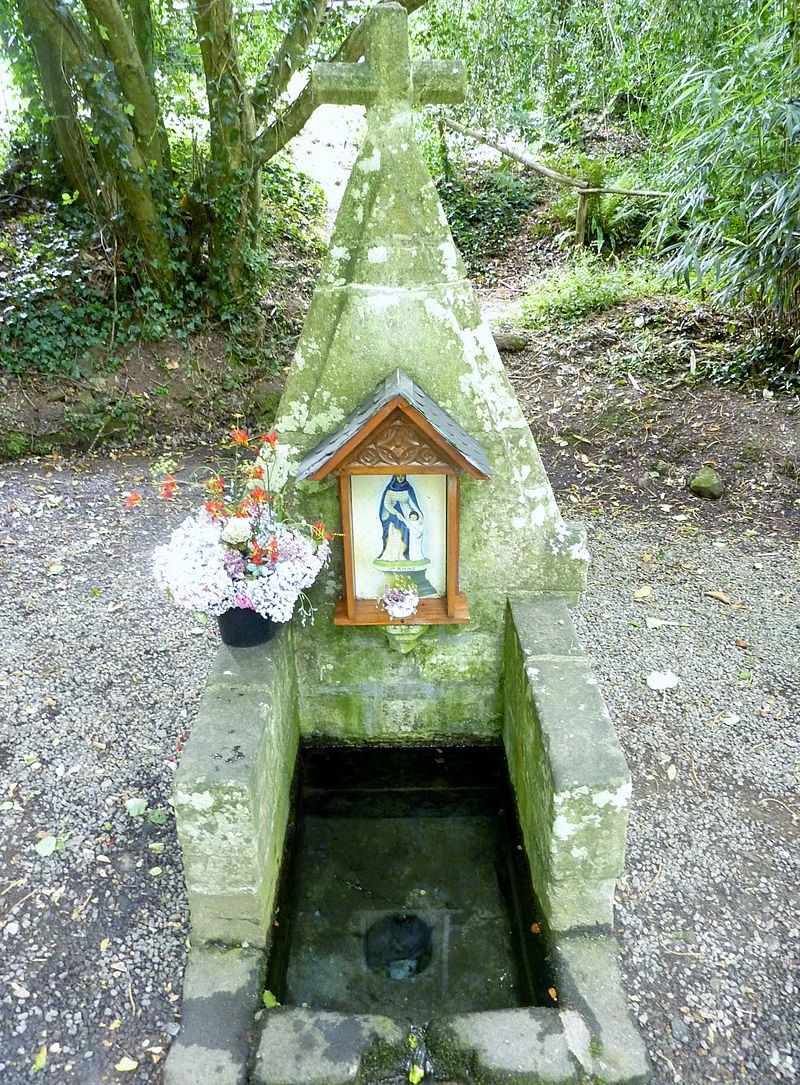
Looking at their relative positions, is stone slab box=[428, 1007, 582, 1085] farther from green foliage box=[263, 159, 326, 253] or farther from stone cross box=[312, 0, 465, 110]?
green foliage box=[263, 159, 326, 253]

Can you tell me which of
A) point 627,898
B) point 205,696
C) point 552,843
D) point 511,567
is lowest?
point 627,898

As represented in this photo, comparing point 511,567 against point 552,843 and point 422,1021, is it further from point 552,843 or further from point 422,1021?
point 422,1021

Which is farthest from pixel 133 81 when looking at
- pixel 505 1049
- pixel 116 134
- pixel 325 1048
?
pixel 505 1049

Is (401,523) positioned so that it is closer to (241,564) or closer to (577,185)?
(241,564)

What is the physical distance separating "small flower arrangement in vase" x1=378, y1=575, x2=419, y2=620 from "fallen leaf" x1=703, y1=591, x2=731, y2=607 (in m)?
2.58

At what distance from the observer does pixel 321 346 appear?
300cm

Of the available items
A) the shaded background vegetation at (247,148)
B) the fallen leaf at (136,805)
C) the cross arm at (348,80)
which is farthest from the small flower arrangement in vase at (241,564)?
the shaded background vegetation at (247,148)

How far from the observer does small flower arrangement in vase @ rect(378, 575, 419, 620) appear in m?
3.11

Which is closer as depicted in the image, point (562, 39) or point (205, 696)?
point (205, 696)

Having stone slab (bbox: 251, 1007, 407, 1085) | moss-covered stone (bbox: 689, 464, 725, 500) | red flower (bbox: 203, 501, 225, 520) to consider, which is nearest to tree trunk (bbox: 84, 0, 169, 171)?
red flower (bbox: 203, 501, 225, 520)

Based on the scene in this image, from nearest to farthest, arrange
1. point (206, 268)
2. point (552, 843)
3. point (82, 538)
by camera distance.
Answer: point (552, 843)
point (82, 538)
point (206, 268)

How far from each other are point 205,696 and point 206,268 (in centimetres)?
632

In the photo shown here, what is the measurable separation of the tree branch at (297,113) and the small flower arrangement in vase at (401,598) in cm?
566

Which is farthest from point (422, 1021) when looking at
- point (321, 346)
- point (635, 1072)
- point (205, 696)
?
point (321, 346)
